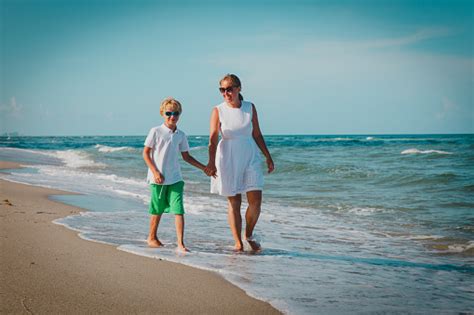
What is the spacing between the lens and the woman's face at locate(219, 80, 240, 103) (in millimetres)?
5270

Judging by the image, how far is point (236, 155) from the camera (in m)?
5.31

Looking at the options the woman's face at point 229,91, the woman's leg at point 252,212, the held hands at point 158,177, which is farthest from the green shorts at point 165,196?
the woman's face at point 229,91

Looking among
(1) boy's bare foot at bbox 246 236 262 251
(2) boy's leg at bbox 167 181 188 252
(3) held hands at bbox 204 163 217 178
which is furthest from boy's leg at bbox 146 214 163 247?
(1) boy's bare foot at bbox 246 236 262 251

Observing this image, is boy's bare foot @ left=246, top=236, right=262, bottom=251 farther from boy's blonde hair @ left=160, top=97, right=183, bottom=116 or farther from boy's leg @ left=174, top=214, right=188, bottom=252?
boy's blonde hair @ left=160, top=97, right=183, bottom=116

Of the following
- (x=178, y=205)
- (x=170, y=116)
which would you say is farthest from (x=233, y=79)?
(x=178, y=205)

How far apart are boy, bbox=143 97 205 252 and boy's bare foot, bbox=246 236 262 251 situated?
2.47 ft

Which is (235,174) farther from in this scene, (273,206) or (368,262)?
(273,206)

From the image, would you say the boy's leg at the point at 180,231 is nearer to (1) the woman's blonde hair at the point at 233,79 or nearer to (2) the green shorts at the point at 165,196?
(2) the green shorts at the point at 165,196

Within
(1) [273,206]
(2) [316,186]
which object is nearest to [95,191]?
(1) [273,206]

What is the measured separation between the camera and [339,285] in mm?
3965

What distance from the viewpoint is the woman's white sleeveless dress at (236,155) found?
208 inches

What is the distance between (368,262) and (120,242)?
8.08 feet

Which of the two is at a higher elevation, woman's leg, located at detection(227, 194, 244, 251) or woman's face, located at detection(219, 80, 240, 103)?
woman's face, located at detection(219, 80, 240, 103)

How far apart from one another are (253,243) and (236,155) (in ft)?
3.07
